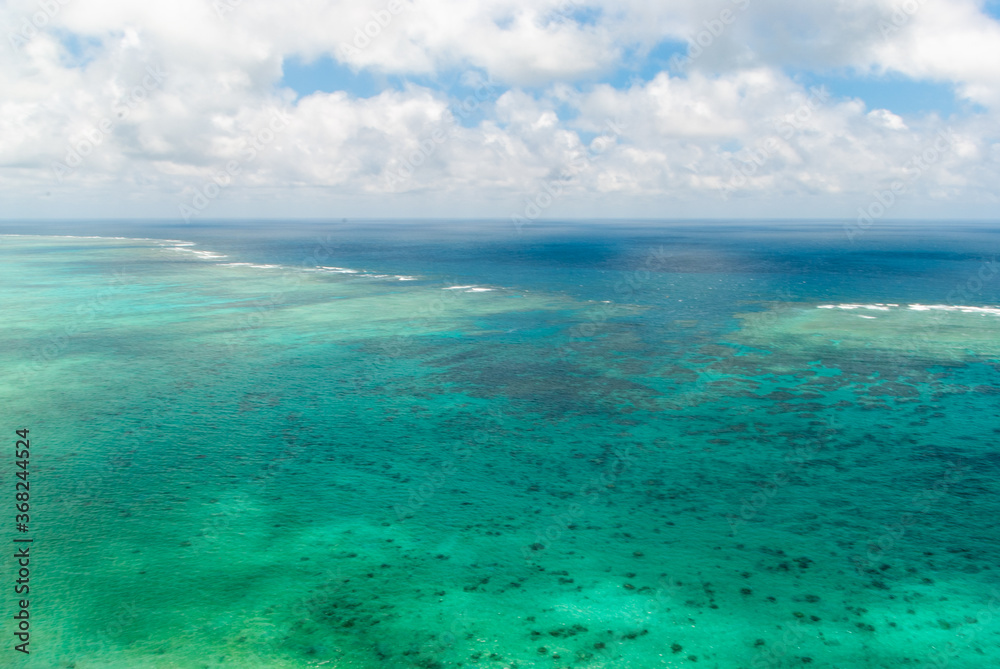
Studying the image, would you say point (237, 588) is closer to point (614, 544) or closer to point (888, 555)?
point (614, 544)

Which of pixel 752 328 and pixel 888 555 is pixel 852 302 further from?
pixel 888 555

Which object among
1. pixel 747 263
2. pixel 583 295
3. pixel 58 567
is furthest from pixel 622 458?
pixel 747 263

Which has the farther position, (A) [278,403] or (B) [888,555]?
(A) [278,403]

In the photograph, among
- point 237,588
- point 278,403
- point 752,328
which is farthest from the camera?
point 752,328

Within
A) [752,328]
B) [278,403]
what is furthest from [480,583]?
[752,328]

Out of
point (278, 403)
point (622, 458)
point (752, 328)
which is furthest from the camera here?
point (752, 328)

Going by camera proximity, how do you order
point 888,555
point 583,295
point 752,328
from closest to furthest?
point 888,555, point 752,328, point 583,295
